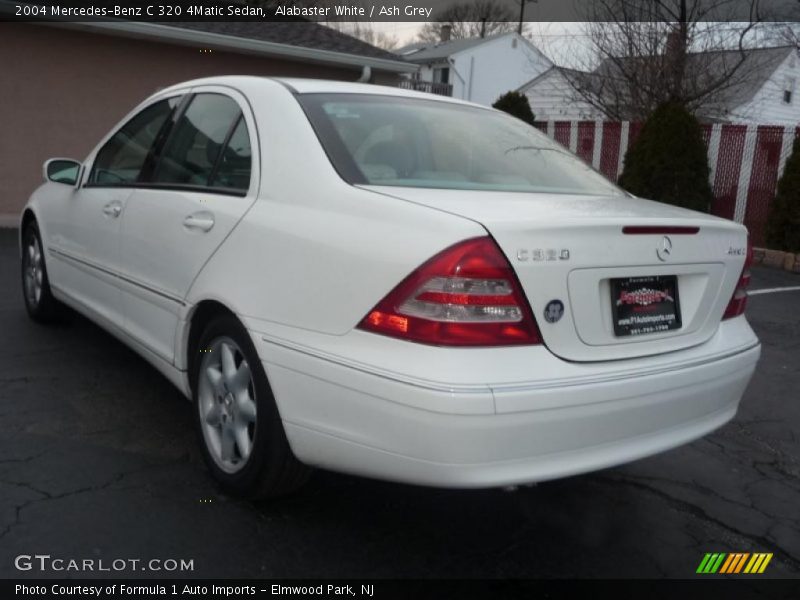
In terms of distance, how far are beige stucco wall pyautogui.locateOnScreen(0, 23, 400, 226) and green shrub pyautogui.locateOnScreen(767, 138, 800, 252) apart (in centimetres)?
884

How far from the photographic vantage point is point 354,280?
7.84 feet

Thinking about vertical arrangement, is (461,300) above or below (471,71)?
below

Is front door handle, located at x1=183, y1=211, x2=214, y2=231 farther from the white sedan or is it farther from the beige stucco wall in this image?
the beige stucco wall

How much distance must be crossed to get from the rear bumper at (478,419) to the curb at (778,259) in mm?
8977

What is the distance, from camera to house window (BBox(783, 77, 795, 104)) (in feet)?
102

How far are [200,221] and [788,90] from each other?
3354 cm

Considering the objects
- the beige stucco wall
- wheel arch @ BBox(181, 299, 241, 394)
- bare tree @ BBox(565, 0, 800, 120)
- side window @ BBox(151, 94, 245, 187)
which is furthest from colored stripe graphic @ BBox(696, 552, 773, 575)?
bare tree @ BBox(565, 0, 800, 120)

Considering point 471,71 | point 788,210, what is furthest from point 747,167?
point 471,71

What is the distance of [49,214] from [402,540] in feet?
10.9

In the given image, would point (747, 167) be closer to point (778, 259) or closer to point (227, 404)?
point (778, 259)

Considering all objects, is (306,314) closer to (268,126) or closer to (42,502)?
(268,126)

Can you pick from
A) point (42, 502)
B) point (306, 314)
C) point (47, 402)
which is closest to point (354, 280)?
point (306, 314)

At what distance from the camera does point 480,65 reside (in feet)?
112

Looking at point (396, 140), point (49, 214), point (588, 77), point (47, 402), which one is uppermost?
point (588, 77)
